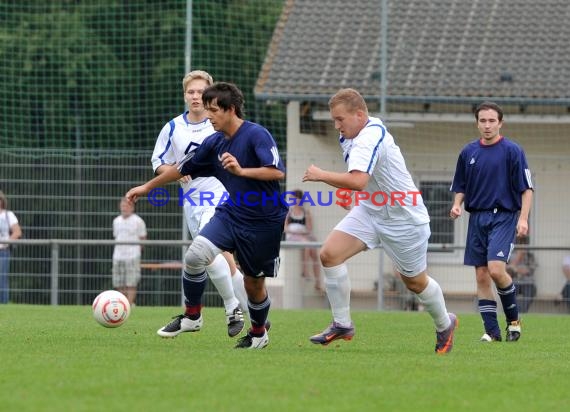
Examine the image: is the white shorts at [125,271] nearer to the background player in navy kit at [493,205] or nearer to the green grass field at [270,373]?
the green grass field at [270,373]

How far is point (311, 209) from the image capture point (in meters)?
19.3

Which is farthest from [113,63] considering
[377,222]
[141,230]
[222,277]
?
[377,222]

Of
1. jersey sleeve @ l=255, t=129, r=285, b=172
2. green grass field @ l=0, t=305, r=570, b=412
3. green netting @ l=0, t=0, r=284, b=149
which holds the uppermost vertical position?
green netting @ l=0, t=0, r=284, b=149

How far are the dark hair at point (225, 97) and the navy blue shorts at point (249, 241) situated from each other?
77 centimetres

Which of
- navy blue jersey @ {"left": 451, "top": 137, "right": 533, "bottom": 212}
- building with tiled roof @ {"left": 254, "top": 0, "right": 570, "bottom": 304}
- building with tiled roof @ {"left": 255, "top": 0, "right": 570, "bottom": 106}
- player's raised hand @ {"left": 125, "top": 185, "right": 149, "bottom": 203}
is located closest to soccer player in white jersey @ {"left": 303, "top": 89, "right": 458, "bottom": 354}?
player's raised hand @ {"left": 125, "top": 185, "right": 149, "bottom": 203}

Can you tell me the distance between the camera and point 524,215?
1134 centimetres


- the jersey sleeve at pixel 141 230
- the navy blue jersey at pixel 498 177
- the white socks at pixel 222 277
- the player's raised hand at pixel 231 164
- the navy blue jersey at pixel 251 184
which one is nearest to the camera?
the player's raised hand at pixel 231 164

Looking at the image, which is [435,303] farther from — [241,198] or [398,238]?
[241,198]

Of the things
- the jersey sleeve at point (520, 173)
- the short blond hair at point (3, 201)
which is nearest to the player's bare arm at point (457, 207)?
the jersey sleeve at point (520, 173)

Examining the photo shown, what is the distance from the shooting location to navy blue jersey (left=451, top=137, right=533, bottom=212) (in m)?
11.5

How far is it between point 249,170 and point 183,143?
9.73 feet

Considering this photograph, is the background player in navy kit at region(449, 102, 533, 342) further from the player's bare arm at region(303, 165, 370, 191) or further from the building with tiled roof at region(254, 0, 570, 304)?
the building with tiled roof at region(254, 0, 570, 304)

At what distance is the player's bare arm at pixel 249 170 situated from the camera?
8773 mm

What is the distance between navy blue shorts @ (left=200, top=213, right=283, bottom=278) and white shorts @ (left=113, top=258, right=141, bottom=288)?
9.81 m
